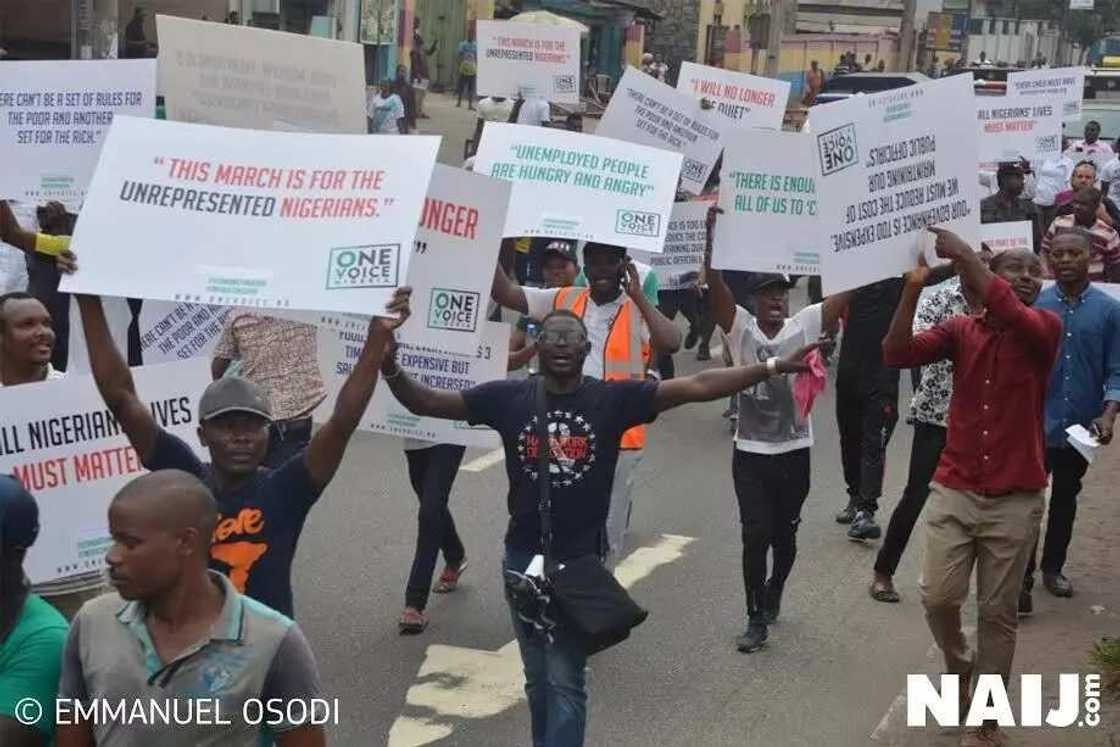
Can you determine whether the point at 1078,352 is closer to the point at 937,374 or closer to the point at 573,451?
the point at 937,374

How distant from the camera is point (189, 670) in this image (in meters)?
3.81

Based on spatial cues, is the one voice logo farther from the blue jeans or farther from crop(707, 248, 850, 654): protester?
the blue jeans

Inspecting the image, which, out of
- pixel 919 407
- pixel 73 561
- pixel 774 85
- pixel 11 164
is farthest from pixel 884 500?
pixel 73 561

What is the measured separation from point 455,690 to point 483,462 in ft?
13.5

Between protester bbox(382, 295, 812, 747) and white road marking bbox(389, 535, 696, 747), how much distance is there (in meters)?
0.97

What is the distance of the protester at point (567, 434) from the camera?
5.99 meters

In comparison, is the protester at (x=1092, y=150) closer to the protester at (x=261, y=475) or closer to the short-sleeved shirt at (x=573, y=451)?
the short-sleeved shirt at (x=573, y=451)

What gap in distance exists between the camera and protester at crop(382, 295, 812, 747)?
236 inches

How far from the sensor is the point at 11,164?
27.9 feet

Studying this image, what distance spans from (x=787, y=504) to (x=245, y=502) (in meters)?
3.77

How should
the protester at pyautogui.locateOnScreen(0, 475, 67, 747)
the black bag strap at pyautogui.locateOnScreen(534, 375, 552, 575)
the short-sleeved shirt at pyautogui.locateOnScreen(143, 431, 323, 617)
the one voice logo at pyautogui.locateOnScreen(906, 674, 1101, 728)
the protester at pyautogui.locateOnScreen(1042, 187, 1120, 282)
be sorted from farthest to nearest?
the protester at pyautogui.locateOnScreen(1042, 187, 1120, 282)
the one voice logo at pyautogui.locateOnScreen(906, 674, 1101, 728)
the black bag strap at pyautogui.locateOnScreen(534, 375, 552, 575)
the short-sleeved shirt at pyautogui.locateOnScreen(143, 431, 323, 617)
the protester at pyautogui.locateOnScreen(0, 475, 67, 747)

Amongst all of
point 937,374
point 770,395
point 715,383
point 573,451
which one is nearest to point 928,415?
point 937,374

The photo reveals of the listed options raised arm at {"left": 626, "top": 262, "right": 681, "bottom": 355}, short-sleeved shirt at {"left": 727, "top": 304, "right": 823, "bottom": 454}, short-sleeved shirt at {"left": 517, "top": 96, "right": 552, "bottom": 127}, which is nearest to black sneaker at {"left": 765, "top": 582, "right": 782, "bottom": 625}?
short-sleeved shirt at {"left": 727, "top": 304, "right": 823, "bottom": 454}

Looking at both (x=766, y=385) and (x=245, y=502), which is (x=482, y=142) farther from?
(x=245, y=502)
